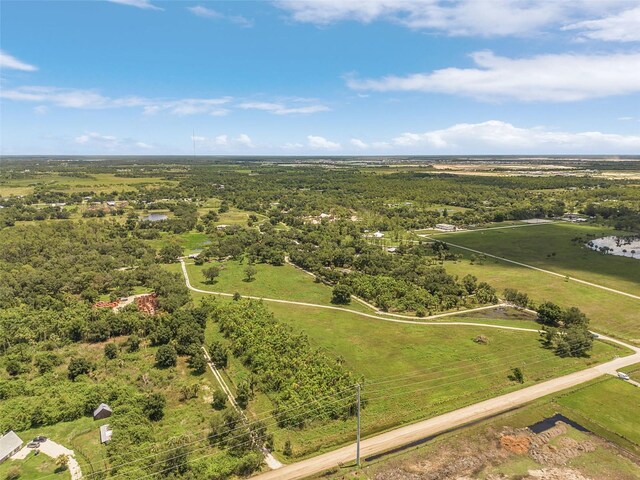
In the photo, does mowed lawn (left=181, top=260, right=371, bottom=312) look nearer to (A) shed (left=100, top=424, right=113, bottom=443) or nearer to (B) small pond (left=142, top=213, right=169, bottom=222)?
(A) shed (left=100, top=424, right=113, bottom=443)

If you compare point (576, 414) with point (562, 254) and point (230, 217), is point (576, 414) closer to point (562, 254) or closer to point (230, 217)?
point (562, 254)

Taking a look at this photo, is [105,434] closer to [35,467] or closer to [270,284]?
[35,467]

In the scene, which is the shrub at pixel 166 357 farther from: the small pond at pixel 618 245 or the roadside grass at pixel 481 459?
the small pond at pixel 618 245

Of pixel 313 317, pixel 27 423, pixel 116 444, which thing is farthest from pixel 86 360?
pixel 313 317

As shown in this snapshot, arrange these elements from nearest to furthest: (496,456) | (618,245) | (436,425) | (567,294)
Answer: (496,456), (436,425), (567,294), (618,245)

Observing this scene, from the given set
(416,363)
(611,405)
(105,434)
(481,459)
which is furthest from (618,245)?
(105,434)

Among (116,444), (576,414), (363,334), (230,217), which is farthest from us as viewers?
(230,217)
